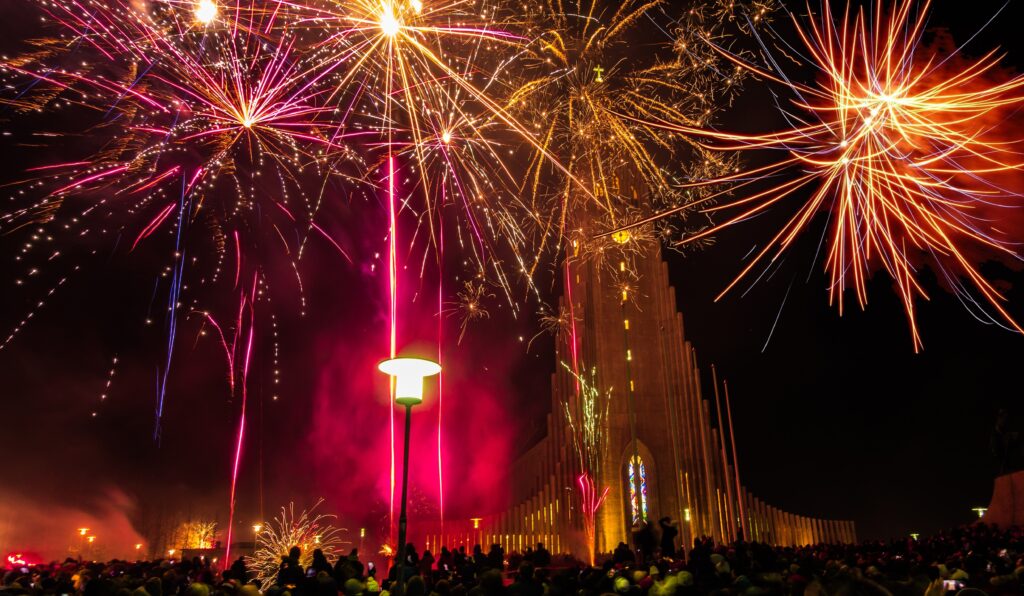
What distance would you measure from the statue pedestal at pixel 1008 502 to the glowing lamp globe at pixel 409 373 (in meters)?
23.4

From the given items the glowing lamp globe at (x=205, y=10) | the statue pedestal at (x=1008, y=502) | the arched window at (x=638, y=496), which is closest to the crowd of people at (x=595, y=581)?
the glowing lamp globe at (x=205, y=10)

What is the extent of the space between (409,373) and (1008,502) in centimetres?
2465

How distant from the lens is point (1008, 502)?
21469 mm

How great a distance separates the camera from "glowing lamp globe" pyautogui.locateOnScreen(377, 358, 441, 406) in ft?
23.4

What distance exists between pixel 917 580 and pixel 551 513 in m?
23.4

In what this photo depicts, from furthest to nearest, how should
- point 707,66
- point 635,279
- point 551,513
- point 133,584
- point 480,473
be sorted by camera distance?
1. point 480,473
2. point 635,279
3. point 551,513
4. point 707,66
5. point 133,584

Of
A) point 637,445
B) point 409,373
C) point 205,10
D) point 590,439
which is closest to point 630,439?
point 637,445

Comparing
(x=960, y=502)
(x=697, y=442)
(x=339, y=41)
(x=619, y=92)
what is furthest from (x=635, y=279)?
(x=339, y=41)

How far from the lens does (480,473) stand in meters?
46.9

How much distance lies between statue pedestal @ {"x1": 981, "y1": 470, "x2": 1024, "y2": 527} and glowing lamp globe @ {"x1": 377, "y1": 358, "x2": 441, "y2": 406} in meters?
23.4

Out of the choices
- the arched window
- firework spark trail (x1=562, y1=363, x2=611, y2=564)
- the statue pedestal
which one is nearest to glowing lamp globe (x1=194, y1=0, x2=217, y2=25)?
firework spark trail (x1=562, y1=363, x2=611, y2=564)

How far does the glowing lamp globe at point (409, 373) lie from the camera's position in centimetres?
714

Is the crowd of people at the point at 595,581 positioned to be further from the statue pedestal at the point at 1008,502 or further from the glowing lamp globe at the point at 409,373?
the statue pedestal at the point at 1008,502

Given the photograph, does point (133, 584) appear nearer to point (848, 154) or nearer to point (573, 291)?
point (848, 154)
